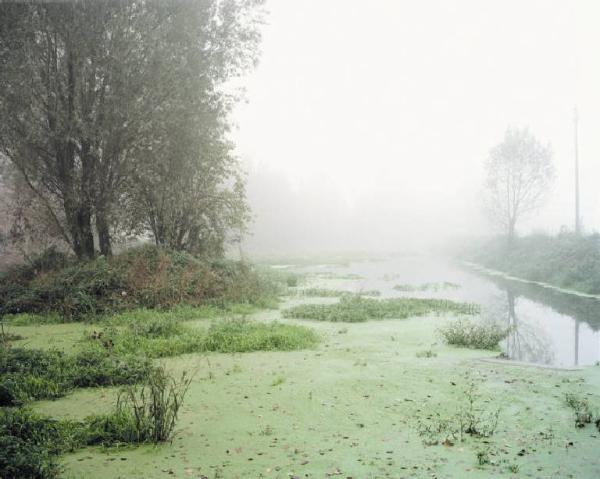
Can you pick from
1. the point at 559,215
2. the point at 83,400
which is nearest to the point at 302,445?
the point at 83,400

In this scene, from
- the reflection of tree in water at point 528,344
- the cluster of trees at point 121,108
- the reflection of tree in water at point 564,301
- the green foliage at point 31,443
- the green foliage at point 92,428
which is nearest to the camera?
the green foliage at point 31,443

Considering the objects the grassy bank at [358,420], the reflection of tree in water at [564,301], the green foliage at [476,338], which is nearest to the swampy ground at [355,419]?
the grassy bank at [358,420]

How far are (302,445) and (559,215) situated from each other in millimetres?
117274

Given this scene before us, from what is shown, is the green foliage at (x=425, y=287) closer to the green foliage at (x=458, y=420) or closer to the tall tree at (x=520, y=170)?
the tall tree at (x=520, y=170)

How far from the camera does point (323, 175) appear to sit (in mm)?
97562

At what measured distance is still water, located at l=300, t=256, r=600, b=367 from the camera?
11516mm

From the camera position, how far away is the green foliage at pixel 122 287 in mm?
13266

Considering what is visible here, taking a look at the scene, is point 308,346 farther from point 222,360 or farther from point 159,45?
point 159,45

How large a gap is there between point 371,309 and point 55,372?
969 cm

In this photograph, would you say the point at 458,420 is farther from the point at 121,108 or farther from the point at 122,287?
the point at 121,108

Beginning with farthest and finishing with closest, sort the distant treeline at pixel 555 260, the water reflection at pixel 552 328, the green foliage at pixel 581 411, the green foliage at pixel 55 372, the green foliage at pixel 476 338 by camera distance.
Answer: the distant treeline at pixel 555 260
the water reflection at pixel 552 328
the green foliage at pixel 476 338
the green foliage at pixel 55 372
the green foliage at pixel 581 411

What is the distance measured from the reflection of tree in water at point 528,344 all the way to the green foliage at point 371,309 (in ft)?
6.52

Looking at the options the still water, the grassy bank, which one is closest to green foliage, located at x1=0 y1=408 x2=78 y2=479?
the grassy bank

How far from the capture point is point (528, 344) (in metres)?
12.5
